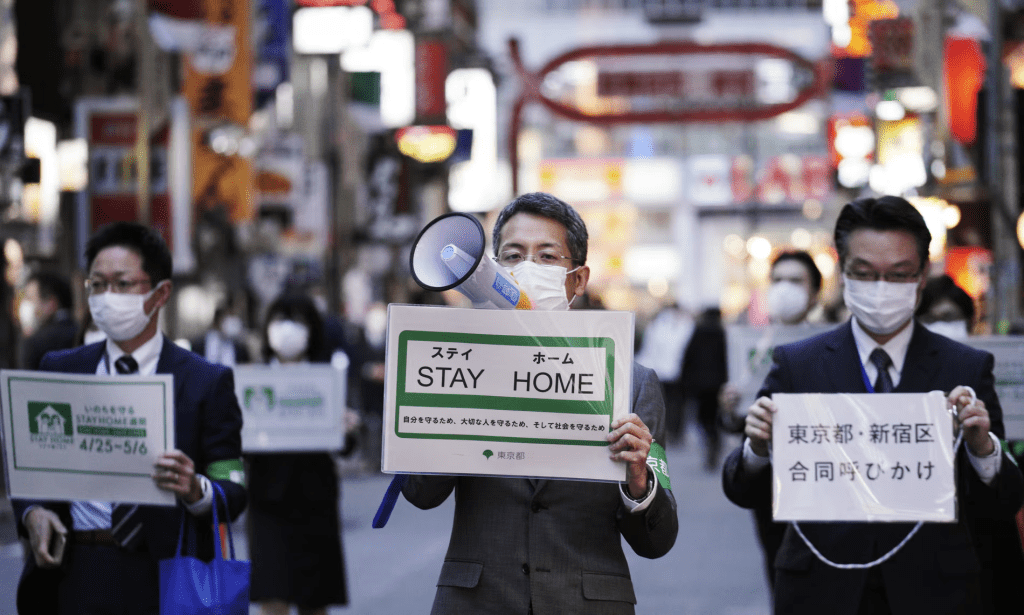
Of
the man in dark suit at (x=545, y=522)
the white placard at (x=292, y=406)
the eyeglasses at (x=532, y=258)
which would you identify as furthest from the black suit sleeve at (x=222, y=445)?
the white placard at (x=292, y=406)

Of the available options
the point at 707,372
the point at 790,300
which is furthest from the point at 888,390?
the point at 707,372

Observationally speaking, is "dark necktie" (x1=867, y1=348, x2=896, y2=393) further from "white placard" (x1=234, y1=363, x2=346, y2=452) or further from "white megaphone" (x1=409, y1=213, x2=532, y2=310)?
"white placard" (x1=234, y1=363, x2=346, y2=452)

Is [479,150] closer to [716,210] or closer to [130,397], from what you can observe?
[716,210]

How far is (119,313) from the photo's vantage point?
4191mm

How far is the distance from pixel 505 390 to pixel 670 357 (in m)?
17.3

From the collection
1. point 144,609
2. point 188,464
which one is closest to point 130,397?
point 188,464

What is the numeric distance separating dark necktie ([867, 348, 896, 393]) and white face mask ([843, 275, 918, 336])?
0.24 ft

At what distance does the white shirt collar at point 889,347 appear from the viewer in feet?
13.3

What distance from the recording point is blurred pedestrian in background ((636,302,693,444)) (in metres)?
19.7

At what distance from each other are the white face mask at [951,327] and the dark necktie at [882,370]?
6.85ft

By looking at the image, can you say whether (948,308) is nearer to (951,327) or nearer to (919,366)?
(951,327)

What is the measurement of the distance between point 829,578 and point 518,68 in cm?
2581

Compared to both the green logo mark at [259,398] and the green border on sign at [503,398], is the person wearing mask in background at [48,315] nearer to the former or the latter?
the green logo mark at [259,398]

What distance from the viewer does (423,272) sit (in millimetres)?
3184
